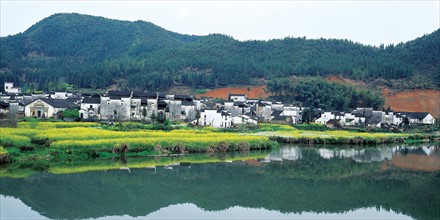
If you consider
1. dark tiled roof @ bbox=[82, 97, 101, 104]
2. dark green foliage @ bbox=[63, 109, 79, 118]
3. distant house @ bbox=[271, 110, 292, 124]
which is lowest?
distant house @ bbox=[271, 110, 292, 124]

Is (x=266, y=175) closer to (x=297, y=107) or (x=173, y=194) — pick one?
(x=173, y=194)

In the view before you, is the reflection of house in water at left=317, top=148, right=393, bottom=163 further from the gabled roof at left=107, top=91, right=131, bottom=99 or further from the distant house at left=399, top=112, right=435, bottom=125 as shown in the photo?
the distant house at left=399, top=112, right=435, bottom=125

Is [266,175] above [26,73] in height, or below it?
below

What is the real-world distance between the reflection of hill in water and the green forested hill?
6186 centimetres

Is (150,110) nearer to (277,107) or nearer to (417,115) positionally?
(277,107)

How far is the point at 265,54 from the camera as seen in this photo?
113 m

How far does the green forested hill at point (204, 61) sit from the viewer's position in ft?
299

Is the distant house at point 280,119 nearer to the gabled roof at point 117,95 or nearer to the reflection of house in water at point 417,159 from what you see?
the gabled roof at point 117,95

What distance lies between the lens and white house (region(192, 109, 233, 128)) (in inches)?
2000

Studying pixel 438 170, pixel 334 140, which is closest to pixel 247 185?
pixel 438 170

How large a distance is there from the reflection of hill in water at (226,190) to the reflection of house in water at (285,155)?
3.29 m

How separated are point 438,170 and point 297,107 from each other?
1543 inches

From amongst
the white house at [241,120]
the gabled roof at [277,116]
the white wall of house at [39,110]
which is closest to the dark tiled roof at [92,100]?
the white wall of house at [39,110]

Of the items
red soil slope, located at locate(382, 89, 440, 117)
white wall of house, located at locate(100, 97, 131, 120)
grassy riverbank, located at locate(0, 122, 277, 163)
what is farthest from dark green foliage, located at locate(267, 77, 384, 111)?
grassy riverbank, located at locate(0, 122, 277, 163)
